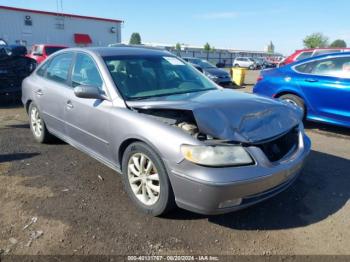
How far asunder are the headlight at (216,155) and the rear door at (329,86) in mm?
4052

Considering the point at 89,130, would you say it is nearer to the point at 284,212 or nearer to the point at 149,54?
the point at 149,54

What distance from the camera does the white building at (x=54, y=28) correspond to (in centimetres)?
3234

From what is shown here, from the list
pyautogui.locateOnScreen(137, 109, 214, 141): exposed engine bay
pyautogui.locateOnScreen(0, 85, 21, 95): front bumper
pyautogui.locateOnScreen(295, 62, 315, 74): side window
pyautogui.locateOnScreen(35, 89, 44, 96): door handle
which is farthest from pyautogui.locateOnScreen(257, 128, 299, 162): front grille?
pyautogui.locateOnScreen(0, 85, 21, 95): front bumper

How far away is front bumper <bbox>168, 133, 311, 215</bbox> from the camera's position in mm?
2758

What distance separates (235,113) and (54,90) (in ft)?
8.82

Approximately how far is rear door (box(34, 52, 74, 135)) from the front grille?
8.61 ft

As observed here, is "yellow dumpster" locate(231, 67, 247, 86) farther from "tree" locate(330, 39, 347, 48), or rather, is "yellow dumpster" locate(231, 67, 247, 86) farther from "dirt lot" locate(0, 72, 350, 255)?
"tree" locate(330, 39, 347, 48)

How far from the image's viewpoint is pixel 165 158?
2984mm

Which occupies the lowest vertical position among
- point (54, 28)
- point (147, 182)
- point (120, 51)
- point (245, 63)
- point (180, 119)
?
point (245, 63)

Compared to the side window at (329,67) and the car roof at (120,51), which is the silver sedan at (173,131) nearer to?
the car roof at (120,51)

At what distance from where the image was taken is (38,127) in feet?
18.2

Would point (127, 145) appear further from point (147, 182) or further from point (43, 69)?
point (43, 69)

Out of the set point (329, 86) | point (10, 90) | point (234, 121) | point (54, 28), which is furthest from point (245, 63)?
point (234, 121)

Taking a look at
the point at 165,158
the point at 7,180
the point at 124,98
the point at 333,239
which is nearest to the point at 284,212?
the point at 333,239
